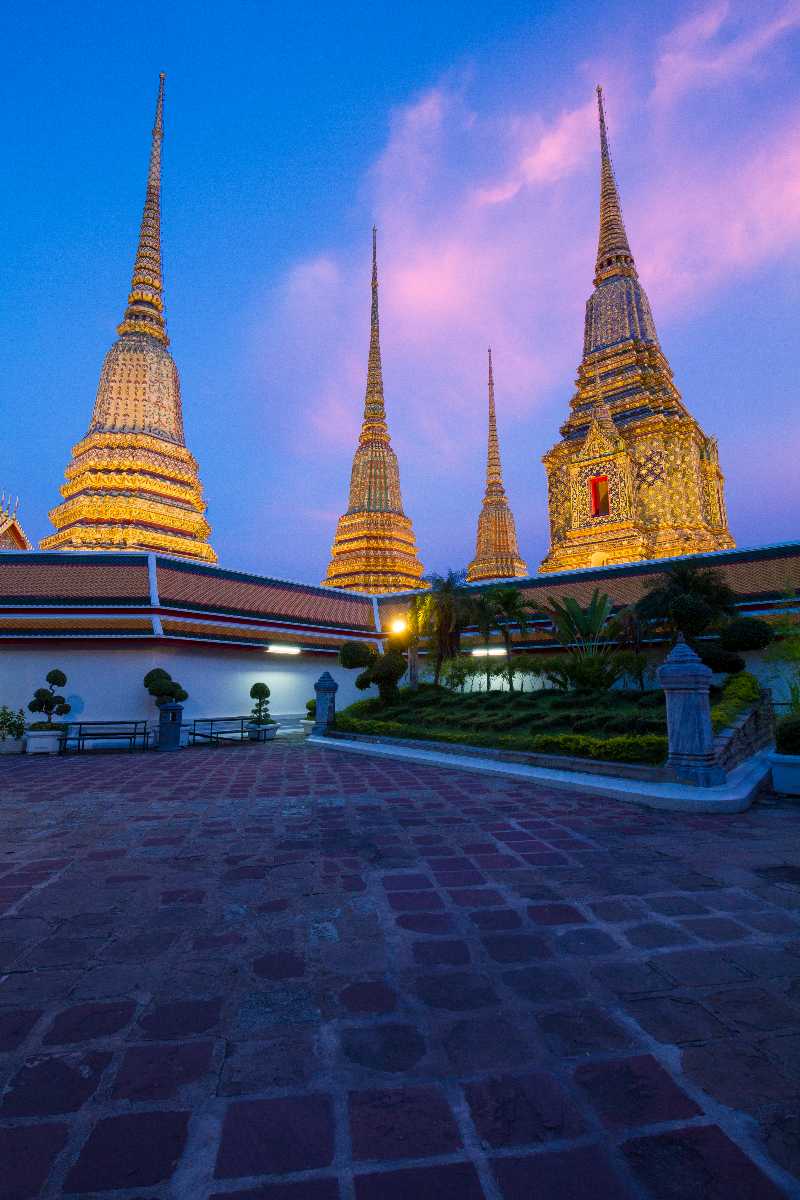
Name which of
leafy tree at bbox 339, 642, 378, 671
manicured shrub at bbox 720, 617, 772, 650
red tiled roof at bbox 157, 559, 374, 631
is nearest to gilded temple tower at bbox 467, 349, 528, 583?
red tiled roof at bbox 157, 559, 374, 631

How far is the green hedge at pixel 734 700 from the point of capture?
999 cm

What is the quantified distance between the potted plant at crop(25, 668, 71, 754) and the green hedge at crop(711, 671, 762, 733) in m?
15.7

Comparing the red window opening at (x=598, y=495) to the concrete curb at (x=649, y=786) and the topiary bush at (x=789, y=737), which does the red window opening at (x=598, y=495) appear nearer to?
the concrete curb at (x=649, y=786)

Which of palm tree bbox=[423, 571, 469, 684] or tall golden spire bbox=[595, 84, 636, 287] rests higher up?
tall golden spire bbox=[595, 84, 636, 287]

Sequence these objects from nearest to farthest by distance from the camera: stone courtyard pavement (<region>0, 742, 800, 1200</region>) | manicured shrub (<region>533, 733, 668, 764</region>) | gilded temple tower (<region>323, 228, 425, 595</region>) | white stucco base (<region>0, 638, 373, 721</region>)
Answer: stone courtyard pavement (<region>0, 742, 800, 1200</region>), manicured shrub (<region>533, 733, 668, 764</region>), white stucco base (<region>0, 638, 373, 721</region>), gilded temple tower (<region>323, 228, 425, 595</region>)

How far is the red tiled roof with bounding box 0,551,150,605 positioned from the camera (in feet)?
58.0

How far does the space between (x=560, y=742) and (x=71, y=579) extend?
15.8 metres

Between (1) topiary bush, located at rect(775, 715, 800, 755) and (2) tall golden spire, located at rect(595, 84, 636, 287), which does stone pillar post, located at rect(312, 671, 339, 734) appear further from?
(2) tall golden spire, located at rect(595, 84, 636, 287)

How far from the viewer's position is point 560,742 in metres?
10.5

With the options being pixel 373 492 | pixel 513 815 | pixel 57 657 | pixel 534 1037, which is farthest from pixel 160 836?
pixel 373 492

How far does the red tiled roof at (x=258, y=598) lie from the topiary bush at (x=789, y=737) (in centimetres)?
1629

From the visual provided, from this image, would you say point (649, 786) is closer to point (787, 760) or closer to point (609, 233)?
point (787, 760)

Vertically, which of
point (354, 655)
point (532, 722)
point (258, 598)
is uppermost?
point (258, 598)

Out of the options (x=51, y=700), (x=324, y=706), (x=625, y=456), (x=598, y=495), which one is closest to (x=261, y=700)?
(x=324, y=706)
